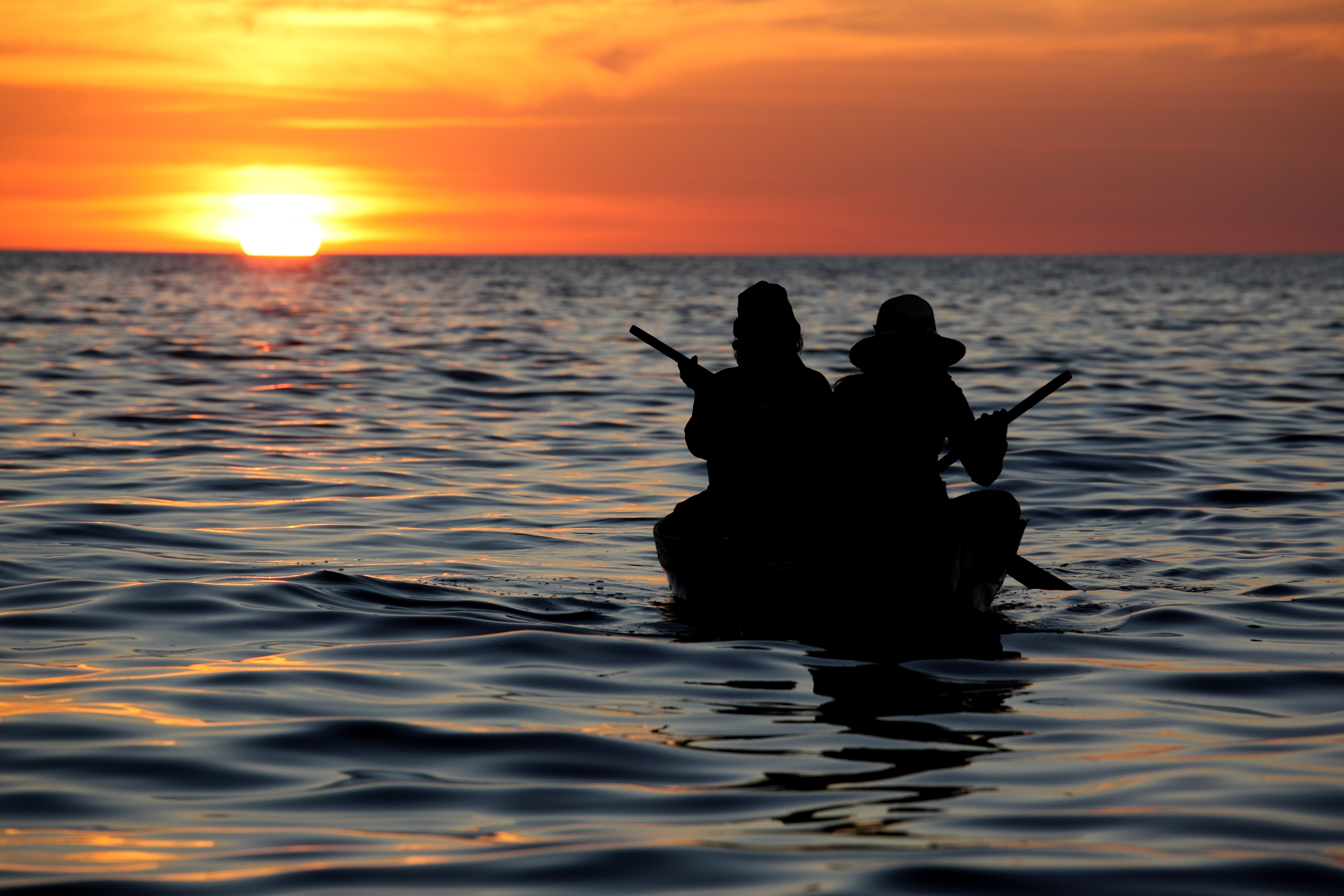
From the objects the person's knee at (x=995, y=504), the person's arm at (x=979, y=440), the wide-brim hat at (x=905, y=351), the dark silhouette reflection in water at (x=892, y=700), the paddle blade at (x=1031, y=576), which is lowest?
the dark silhouette reflection in water at (x=892, y=700)

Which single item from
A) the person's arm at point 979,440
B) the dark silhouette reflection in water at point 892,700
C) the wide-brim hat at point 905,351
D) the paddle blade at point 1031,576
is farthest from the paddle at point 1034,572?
the wide-brim hat at point 905,351

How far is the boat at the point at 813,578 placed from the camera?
301 inches

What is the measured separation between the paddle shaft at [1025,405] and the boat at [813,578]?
0.49m

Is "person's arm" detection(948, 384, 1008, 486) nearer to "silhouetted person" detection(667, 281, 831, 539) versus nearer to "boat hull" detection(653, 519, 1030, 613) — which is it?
"boat hull" detection(653, 519, 1030, 613)

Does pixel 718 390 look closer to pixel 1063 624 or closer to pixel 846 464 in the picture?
pixel 846 464

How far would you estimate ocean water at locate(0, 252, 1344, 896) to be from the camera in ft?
15.1

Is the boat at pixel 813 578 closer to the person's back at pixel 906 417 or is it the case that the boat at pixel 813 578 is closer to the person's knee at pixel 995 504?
the person's knee at pixel 995 504

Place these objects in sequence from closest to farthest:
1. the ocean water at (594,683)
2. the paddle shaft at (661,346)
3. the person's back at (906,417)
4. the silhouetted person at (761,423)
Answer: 1. the ocean water at (594,683)
2. the person's back at (906,417)
3. the silhouetted person at (761,423)
4. the paddle shaft at (661,346)

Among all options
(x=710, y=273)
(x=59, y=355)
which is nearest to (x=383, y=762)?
(x=59, y=355)

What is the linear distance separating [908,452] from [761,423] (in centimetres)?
91

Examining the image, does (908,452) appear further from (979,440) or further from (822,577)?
(822,577)

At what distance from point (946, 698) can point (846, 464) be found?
69.2 inches

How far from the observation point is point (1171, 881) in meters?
4.36

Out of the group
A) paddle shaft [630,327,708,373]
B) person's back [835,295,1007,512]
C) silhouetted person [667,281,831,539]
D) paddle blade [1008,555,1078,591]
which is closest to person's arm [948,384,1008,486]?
person's back [835,295,1007,512]
